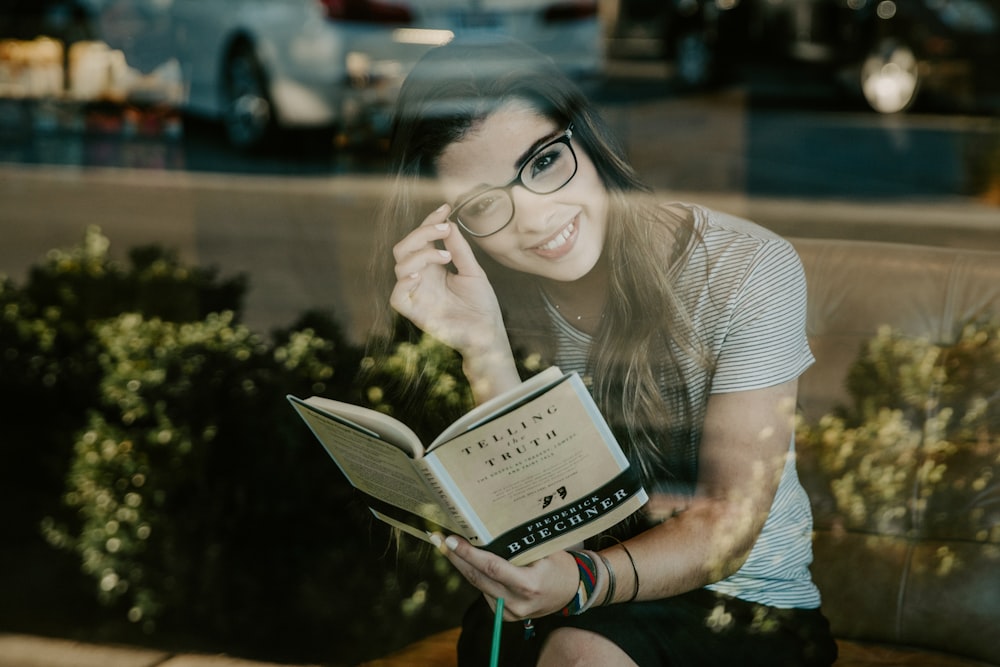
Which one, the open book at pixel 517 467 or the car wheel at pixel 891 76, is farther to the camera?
the car wheel at pixel 891 76

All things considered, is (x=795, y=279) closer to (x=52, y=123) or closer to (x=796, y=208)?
(x=796, y=208)

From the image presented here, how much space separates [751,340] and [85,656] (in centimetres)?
150

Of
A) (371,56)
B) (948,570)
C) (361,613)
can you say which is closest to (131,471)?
(361,613)

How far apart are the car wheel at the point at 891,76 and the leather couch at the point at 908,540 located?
201cm

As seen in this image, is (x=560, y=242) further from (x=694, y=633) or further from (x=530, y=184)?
(x=694, y=633)

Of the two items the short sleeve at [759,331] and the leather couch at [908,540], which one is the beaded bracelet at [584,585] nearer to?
the short sleeve at [759,331]

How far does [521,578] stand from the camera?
141 cm

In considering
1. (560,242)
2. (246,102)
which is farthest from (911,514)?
(246,102)

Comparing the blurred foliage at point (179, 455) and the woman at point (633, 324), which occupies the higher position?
the woman at point (633, 324)

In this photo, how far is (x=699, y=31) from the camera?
117 inches

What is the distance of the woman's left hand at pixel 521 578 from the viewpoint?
141cm

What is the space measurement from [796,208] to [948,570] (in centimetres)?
93

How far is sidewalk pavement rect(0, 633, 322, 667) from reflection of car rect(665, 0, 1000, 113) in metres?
2.17

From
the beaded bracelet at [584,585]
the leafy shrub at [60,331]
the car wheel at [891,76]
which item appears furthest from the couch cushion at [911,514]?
the car wheel at [891,76]
